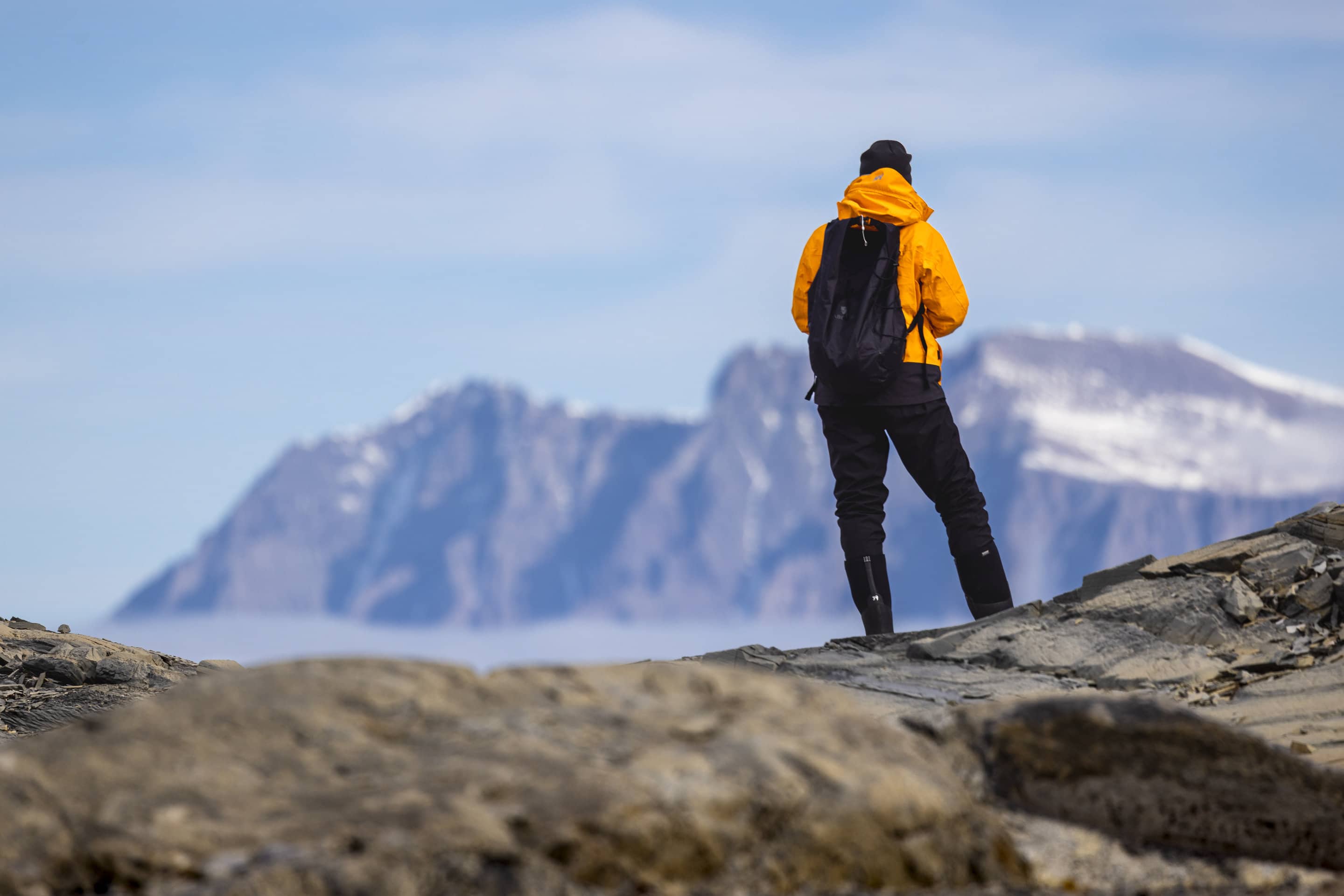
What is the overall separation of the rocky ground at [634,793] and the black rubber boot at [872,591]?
368cm

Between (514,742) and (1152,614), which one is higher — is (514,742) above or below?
below

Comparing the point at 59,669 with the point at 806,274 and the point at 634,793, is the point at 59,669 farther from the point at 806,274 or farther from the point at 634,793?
the point at 634,793

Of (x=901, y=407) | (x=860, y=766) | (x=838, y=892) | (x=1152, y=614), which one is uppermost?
(x=901, y=407)

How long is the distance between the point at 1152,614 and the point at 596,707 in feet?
14.2

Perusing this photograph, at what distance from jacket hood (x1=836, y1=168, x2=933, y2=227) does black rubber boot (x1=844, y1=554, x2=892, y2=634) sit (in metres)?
1.91

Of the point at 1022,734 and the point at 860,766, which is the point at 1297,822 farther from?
the point at 860,766

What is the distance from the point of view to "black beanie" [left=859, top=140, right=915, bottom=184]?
295 inches

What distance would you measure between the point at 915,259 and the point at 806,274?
671 mm

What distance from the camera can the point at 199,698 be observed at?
3176 millimetres

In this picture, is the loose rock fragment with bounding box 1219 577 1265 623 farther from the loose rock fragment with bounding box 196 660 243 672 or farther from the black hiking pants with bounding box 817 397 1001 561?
the loose rock fragment with bounding box 196 660 243 672

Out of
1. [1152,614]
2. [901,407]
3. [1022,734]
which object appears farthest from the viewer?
[901,407]

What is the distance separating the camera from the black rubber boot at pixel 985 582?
745 centimetres

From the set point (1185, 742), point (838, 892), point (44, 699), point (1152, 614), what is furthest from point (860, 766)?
point (44, 699)

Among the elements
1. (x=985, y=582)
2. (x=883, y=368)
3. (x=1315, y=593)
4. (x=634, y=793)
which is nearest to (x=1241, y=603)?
(x=1315, y=593)
